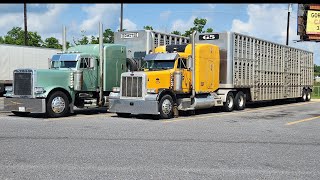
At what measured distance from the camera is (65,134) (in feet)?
38.0

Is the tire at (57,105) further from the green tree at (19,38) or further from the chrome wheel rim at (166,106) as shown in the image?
the green tree at (19,38)

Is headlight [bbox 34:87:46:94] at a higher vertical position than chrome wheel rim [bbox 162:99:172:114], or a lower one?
higher

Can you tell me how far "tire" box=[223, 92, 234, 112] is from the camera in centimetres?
2086

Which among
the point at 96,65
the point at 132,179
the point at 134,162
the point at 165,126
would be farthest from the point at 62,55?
the point at 132,179

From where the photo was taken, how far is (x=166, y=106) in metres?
16.8

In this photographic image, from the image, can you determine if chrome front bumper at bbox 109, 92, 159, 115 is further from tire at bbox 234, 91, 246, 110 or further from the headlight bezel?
tire at bbox 234, 91, 246, 110

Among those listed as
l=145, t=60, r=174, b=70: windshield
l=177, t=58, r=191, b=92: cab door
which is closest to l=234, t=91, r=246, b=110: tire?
l=177, t=58, r=191, b=92: cab door

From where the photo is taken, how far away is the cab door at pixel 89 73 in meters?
18.2

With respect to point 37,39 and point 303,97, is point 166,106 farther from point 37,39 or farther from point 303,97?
point 37,39

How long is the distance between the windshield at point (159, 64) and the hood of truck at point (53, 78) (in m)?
3.18

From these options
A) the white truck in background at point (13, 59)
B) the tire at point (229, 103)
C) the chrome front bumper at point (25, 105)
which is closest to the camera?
the chrome front bumper at point (25, 105)

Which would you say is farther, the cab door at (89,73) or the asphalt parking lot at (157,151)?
the cab door at (89,73)

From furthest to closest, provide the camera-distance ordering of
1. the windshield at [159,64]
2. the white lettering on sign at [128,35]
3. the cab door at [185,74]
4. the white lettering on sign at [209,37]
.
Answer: the white lettering on sign at [209,37], the white lettering on sign at [128,35], the cab door at [185,74], the windshield at [159,64]

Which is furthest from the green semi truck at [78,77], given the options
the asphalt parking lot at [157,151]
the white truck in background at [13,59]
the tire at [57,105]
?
the white truck in background at [13,59]
